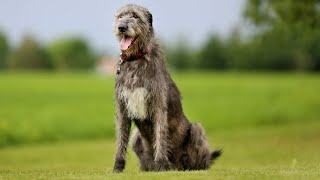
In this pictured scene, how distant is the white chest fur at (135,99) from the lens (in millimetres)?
13867

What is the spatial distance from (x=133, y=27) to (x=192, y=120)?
27.6 m

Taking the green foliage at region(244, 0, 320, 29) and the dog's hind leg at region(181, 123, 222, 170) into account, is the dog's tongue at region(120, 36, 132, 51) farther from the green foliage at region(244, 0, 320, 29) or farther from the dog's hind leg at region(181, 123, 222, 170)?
the green foliage at region(244, 0, 320, 29)

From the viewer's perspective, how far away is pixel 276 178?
12602 mm

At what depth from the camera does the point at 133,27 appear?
13703 millimetres

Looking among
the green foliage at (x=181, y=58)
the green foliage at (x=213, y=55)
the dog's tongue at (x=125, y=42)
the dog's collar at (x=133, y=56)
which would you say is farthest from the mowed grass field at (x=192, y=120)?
the green foliage at (x=181, y=58)

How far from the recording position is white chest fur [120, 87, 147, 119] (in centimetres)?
1387

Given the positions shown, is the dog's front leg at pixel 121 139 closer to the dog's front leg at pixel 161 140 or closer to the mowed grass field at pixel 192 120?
the mowed grass field at pixel 192 120

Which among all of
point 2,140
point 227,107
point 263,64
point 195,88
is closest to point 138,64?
point 2,140

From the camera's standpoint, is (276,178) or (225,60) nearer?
(276,178)

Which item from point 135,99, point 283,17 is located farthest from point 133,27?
point 283,17

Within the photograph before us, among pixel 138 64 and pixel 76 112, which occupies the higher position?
pixel 138 64

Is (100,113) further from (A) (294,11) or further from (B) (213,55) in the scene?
(B) (213,55)

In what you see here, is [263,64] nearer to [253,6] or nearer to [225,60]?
[225,60]

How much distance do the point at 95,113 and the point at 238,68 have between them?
9852cm
